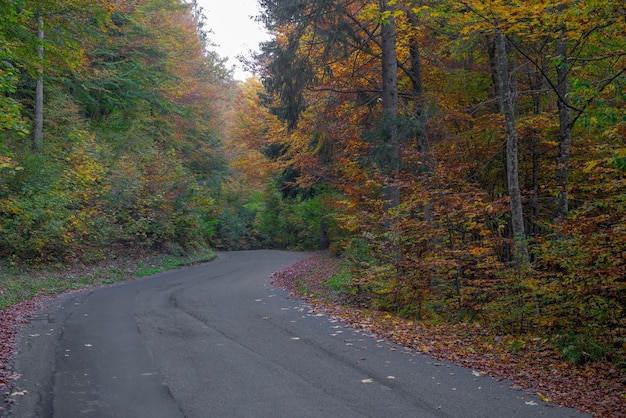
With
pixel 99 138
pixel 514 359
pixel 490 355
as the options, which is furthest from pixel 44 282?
pixel 514 359

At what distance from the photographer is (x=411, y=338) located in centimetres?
937

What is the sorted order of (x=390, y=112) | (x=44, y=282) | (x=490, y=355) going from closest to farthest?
1. (x=490, y=355)
2. (x=390, y=112)
3. (x=44, y=282)

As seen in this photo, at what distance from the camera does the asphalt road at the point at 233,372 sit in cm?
595

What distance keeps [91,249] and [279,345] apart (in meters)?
15.1

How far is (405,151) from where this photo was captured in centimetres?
1316

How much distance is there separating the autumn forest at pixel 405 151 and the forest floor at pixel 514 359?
382 mm

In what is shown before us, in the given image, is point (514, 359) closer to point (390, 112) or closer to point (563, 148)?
point (563, 148)

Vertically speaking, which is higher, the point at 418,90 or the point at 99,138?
the point at 99,138

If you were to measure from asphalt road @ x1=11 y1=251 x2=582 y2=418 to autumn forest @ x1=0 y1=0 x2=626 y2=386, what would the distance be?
2510 millimetres

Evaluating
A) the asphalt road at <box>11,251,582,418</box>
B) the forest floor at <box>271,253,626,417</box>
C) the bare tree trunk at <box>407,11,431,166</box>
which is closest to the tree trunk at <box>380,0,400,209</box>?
the bare tree trunk at <box>407,11,431,166</box>

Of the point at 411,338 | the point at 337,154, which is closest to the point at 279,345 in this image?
the point at 411,338

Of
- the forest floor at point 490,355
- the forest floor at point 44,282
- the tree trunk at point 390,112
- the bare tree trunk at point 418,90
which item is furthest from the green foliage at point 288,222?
the forest floor at point 490,355

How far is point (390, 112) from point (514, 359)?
9.12 metres

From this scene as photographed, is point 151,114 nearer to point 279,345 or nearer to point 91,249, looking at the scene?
point 91,249
